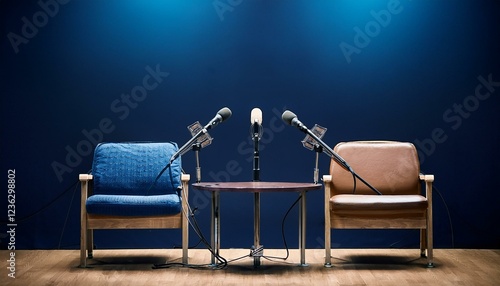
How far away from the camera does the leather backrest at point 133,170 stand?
17.7ft

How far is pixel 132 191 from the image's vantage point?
5.42 meters

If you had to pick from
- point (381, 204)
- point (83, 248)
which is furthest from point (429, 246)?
point (83, 248)

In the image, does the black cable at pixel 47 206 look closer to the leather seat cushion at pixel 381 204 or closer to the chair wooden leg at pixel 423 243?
the leather seat cushion at pixel 381 204

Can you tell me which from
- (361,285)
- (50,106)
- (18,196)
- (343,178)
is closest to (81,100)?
(50,106)

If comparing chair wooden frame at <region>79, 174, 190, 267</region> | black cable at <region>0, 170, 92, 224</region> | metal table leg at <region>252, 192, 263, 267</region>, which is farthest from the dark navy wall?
metal table leg at <region>252, 192, 263, 267</region>

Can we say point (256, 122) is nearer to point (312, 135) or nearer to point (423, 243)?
point (312, 135)

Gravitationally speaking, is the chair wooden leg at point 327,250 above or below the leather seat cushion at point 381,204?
below

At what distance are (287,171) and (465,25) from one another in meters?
1.97

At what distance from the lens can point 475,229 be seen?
5887 millimetres

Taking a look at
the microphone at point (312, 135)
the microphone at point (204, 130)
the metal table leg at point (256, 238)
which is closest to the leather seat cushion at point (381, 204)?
the microphone at point (312, 135)

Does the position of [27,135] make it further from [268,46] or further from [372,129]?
[372,129]

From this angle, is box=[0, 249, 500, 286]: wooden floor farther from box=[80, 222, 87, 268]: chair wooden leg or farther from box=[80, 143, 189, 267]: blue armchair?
box=[80, 143, 189, 267]: blue armchair

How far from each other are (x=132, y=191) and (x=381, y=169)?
198cm

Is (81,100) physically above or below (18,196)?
above
